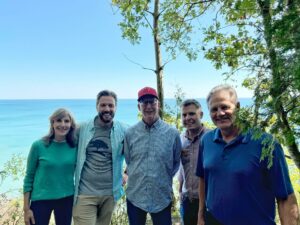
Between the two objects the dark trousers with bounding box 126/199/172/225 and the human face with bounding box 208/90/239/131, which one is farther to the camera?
the dark trousers with bounding box 126/199/172/225

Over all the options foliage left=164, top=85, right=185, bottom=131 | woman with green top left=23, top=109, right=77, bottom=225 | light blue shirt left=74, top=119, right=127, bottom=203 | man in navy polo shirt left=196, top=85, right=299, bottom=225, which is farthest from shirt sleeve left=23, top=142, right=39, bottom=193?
foliage left=164, top=85, right=185, bottom=131

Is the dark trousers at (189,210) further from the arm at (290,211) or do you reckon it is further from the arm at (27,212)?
the arm at (27,212)

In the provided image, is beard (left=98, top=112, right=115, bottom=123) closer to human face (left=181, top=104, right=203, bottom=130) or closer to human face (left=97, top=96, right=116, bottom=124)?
human face (left=97, top=96, right=116, bottom=124)

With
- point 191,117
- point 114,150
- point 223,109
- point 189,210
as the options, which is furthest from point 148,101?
point 223,109

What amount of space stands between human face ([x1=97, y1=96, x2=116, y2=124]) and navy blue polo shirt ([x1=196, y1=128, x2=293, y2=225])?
1.94 metres

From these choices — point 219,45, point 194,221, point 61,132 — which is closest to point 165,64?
point 219,45

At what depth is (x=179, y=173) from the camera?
156 inches

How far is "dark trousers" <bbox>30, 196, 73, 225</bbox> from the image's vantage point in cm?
393

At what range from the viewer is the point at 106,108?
13.2 feet

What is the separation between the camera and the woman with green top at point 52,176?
12.9ft

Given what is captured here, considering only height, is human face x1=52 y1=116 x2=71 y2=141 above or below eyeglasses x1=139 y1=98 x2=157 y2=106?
below

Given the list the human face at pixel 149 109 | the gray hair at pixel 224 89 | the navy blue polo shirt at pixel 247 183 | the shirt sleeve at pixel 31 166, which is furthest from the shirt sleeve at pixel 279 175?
the shirt sleeve at pixel 31 166

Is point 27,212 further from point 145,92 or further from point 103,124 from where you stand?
point 145,92

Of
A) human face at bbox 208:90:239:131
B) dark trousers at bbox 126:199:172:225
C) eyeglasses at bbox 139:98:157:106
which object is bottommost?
dark trousers at bbox 126:199:172:225
